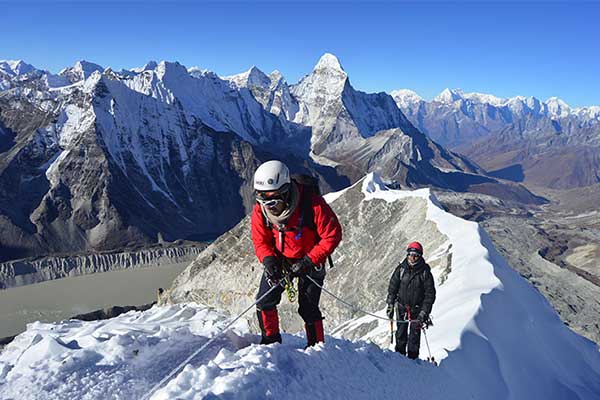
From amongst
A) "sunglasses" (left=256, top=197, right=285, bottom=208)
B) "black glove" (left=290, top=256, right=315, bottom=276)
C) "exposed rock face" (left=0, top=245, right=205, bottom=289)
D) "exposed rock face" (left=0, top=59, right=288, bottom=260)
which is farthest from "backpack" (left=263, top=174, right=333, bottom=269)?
"exposed rock face" (left=0, top=59, right=288, bottom=260)

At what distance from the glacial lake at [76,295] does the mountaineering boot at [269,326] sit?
7679 centimetres

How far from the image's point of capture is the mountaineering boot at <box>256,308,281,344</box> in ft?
27.4

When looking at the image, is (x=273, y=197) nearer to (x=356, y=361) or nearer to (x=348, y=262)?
(x=356, y=361)

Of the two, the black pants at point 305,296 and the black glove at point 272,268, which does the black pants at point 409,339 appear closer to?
the black pants at point 305,296

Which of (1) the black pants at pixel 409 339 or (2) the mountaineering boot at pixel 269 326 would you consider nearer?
(2) the mountaineering boot at pixel 269 326

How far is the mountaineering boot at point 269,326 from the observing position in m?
8.34

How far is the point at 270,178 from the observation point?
7547 mm

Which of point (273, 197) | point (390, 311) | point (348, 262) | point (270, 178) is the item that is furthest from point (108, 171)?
point (270, 178)

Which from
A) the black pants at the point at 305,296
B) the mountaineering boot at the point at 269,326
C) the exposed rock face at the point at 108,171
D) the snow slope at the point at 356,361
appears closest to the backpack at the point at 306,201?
the black pants at the point at 305,296

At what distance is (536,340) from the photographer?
53.8 ft

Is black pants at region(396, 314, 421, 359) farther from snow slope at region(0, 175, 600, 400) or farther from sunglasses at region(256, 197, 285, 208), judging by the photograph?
sunglasses at region(256, 197, 285, 208)

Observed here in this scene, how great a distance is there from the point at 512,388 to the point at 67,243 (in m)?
125

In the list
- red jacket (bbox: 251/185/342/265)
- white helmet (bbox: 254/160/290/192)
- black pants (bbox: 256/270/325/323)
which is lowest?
black pants (bbox: 256/270/325/323)

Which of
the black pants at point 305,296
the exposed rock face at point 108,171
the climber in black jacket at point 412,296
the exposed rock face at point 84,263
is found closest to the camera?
the black pants at point 305,296
